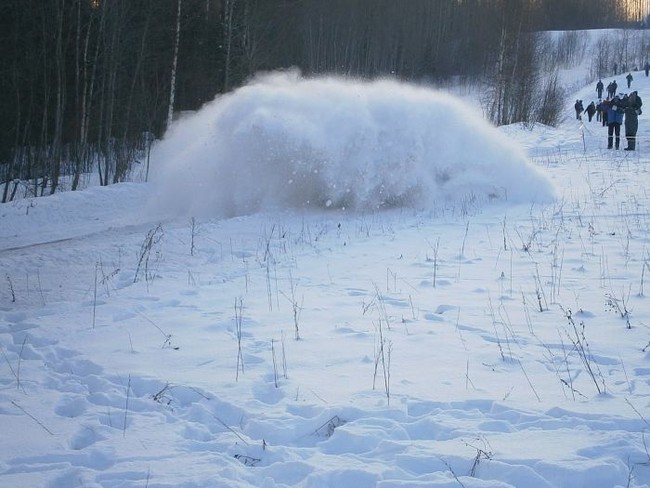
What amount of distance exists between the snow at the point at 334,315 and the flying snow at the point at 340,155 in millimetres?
42

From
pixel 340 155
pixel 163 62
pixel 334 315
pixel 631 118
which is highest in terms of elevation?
pixel 163 62

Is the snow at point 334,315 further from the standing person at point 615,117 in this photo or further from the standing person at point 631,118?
the standing person at point 615,117

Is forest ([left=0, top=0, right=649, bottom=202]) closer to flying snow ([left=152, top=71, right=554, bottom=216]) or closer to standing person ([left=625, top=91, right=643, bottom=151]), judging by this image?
flying snow ([left=152, top=71, right=554, bottom=216])

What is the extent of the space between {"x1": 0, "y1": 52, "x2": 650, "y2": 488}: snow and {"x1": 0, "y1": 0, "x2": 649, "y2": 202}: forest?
7.95 meters

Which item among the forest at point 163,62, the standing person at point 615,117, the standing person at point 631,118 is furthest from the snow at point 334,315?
the standing person at point 615,117

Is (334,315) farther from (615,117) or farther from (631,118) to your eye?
(615,117)

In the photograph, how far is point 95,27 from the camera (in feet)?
63.0

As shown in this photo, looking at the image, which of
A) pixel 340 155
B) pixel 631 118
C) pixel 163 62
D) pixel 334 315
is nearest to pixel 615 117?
pixel 631 118

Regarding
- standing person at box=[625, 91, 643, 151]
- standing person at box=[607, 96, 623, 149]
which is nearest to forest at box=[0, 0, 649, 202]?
standing person at box=[607, 96, 623, 149]

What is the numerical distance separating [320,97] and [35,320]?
7.51 m

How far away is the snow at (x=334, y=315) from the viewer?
10.2 feet

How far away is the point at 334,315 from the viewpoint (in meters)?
5.56

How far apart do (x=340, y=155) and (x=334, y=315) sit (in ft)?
19.9

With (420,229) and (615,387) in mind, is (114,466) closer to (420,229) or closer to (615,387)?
(615,387)
